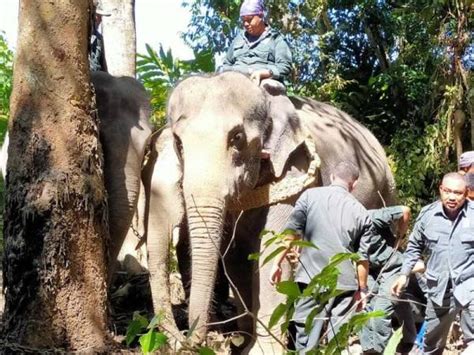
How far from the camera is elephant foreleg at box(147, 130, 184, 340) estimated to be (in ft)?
22.4

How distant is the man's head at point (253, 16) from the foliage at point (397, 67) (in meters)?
6.54

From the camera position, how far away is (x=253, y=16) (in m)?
6.99

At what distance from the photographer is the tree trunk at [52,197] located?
4.73 meters

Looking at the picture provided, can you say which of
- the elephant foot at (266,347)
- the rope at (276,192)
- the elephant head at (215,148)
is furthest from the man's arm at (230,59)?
the elephant foot at (266,347)

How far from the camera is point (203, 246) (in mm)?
5566

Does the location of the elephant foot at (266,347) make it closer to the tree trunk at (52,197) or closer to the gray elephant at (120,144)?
the gray elephant at (120,144)

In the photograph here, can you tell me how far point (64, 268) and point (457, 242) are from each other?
8.55 feet

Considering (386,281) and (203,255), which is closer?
(203,255)

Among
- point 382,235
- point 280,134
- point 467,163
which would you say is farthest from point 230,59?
point 382,235

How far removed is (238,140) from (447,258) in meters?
1.61

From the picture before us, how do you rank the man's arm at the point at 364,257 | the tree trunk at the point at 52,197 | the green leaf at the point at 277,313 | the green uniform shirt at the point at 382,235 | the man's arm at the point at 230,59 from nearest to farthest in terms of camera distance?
the green leaf at the point at 277,313
the tree trunk at the point at 52,197
the man's arm at the point at 364,257
the green uniform shirt at the point at 382,235
the man's arm at the point at 230,59

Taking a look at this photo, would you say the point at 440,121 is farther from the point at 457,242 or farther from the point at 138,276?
the point at 457,242

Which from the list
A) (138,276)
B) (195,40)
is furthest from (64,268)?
(195,40)

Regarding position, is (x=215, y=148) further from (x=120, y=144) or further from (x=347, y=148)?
(x=347, y=148)
